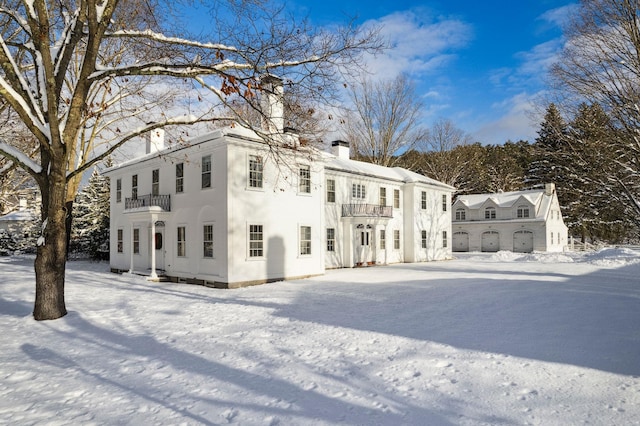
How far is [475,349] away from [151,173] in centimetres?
1645

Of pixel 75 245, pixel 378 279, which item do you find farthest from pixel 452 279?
pixel 75 245

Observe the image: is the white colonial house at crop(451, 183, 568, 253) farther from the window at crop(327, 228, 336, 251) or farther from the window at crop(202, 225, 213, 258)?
the window at crop(202, 225, 213, 258)

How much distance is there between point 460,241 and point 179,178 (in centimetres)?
3136

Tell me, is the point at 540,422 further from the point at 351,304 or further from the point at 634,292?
the point at 634,292

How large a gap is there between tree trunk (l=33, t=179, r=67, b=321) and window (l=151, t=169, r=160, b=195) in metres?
9.49

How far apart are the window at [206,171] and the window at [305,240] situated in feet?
14.1

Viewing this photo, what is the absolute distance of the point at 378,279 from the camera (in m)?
16.2

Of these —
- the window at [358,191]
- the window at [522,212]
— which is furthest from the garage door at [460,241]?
the window at [358,191]

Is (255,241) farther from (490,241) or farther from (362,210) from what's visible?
(490,241)

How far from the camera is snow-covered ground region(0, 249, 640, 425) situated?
422 cm

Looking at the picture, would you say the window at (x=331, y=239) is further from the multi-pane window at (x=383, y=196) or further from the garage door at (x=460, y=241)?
the garage door at (x=460, y=241)

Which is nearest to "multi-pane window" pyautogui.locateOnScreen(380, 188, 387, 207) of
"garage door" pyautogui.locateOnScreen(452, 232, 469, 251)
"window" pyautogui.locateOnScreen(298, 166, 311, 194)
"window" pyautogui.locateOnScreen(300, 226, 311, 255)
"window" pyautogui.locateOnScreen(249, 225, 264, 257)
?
"window" pyautogui.locateOnScreen(298, 166, 311, 194)

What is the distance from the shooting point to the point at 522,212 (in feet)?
122

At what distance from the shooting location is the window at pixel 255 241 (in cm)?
1532
